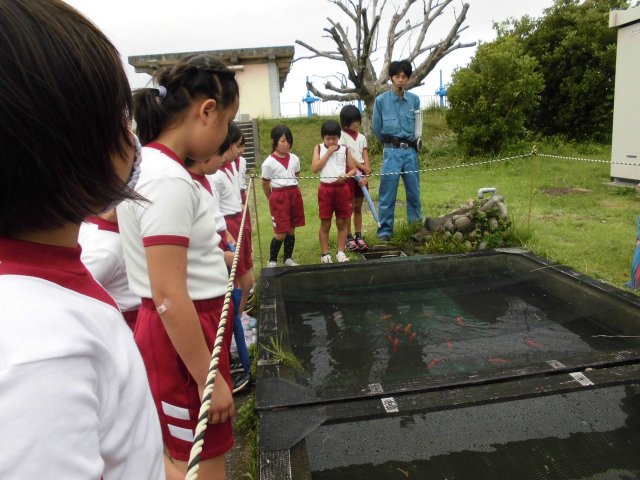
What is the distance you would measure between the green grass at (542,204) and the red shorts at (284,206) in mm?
342

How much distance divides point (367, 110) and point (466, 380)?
12757 millimetres

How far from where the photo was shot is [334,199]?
4785 millimetres

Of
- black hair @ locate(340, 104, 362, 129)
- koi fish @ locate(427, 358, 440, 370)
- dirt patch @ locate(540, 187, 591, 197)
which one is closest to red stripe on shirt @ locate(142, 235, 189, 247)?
koi fish @ locate(427, 358, 440, 370)

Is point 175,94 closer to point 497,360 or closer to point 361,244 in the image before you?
point 497,360

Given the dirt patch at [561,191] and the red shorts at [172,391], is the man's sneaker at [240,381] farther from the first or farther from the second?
the dirt patch at [561,191]

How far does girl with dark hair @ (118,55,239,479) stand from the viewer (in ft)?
3.97

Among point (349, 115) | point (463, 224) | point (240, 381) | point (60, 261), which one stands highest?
point (349, 115)

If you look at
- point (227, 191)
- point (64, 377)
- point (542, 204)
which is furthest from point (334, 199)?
point (64, 377)

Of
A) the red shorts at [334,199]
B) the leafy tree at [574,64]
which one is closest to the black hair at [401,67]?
the red shorts at [334,199]

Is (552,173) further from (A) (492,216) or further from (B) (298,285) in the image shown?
(B) (298,285)

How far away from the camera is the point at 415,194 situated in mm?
5523

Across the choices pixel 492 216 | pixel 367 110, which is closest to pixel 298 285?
pixel 492 216

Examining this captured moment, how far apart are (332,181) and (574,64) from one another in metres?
9.95

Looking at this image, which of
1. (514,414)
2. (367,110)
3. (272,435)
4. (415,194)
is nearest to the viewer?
(272,435)
